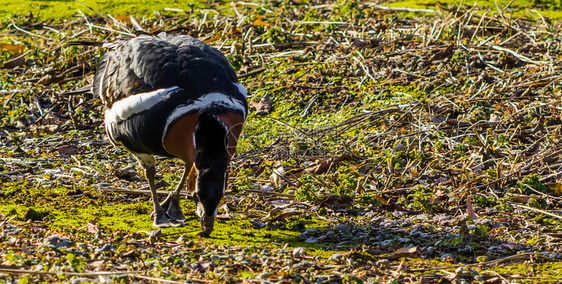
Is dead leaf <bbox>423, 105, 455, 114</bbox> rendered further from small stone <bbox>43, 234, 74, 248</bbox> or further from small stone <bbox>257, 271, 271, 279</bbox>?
small stone <bbox>43, 234, 74, 248</bbox>

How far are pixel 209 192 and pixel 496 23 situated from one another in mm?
6956

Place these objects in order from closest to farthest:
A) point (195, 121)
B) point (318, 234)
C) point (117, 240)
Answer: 1. point (117, 240)
2. point (195, 121)
3. point (318, 234)

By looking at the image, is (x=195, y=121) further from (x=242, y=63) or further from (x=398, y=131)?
(x=242, y=63)

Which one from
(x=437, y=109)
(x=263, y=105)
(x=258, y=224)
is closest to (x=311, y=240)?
(x=258, y=224)

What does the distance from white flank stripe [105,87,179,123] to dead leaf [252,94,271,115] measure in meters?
3.17

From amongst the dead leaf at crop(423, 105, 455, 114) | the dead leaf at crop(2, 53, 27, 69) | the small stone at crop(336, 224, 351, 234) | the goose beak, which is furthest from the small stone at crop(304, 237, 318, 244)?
the dead leaf at crop(2, 53, 27, 69)

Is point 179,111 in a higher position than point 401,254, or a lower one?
higher

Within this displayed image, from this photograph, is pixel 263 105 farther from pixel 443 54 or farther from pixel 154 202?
pixel 154 202

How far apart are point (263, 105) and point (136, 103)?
3622 millimetres

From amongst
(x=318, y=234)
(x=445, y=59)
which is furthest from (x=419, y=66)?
(x=318, y=234)

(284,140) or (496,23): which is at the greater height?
(496,23)

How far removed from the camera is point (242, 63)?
10062 mm

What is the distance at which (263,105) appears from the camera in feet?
29.9

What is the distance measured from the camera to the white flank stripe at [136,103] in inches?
216
